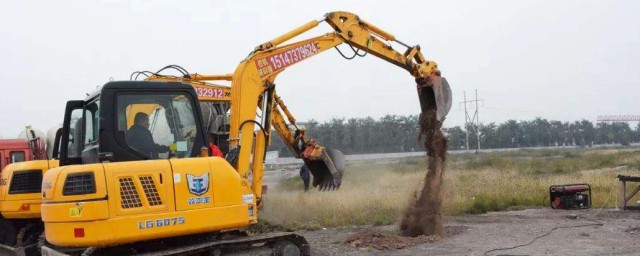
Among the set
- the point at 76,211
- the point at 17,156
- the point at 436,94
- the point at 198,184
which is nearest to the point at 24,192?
the point at 17,156

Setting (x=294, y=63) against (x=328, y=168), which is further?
(x=328, y=168)

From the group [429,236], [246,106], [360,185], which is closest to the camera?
[246,106]

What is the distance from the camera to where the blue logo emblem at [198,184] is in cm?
698

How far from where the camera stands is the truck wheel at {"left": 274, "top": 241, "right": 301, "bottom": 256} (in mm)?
8031

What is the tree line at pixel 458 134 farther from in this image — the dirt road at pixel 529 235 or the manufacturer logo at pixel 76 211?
the manufacturer logo at pixel 76 211

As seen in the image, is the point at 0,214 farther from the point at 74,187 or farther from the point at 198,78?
the point at 74,187

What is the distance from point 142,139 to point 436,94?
669 cm

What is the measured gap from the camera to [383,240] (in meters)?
11.3

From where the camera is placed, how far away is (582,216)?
14.6m

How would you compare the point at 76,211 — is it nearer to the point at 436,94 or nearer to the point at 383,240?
the point at 383,240

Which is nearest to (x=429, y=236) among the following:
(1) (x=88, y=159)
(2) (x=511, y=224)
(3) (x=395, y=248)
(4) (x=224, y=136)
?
(3) (x=395, y=248)

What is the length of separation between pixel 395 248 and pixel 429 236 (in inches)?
52.2

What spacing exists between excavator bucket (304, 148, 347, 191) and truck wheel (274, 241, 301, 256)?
4.58m

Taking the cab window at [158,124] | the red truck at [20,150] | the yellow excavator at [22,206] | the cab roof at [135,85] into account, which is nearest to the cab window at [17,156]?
the red truck at [20,150]
